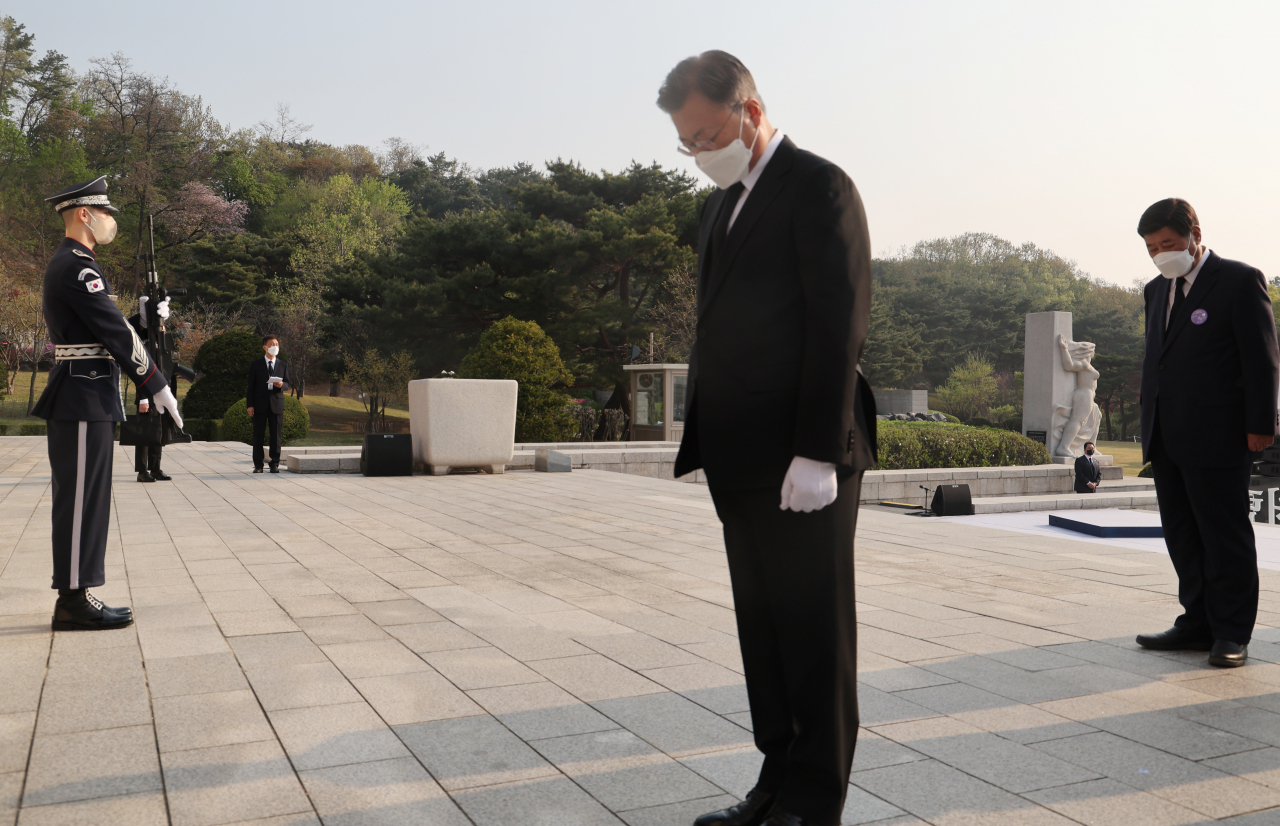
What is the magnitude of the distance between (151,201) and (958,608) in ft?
139

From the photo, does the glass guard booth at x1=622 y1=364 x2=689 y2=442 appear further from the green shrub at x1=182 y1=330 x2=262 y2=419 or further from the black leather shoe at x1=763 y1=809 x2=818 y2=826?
the black leather shoe at x1=763 y1=809 x2=818 y2=826

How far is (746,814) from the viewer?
6.88ft

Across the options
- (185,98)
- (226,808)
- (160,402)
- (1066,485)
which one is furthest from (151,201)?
(226,808)

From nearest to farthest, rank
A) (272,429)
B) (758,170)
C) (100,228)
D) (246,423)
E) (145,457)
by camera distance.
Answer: (758,170)
(100,228)
(145,457)
(272,429)
(246,423)

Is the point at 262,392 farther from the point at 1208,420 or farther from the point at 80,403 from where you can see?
the point at 1208,420

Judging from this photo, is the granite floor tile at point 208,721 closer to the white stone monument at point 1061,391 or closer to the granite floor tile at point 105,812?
the granite floor tile at point 105,812

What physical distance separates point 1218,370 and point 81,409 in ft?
15.3

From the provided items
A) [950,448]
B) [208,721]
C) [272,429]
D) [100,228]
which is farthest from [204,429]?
[208,721]

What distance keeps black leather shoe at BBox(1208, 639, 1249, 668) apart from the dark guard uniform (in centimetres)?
454

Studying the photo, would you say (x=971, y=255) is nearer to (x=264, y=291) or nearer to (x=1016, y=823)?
(x=264, y=291)

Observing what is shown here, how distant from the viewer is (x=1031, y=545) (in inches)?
261

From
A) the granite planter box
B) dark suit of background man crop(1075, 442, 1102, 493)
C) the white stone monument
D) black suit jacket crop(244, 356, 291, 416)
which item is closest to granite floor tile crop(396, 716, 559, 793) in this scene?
the granite planter box

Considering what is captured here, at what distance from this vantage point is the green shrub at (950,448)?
17.4m

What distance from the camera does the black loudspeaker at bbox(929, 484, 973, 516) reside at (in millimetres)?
10062
